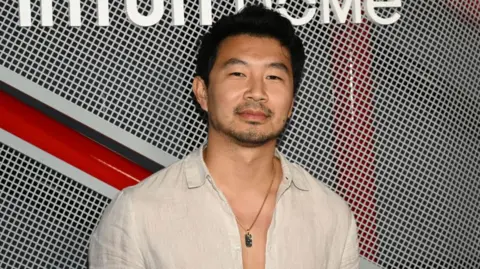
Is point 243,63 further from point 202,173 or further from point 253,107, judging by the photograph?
point 202,173

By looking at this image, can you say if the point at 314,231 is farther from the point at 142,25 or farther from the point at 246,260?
the point at 142,25

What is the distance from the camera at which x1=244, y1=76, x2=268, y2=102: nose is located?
281cm

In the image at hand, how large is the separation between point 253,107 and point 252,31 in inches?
11.0

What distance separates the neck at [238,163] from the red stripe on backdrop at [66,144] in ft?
1.51

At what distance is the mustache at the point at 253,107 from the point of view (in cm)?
280

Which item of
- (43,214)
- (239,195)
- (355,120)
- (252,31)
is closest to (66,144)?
(43,214)

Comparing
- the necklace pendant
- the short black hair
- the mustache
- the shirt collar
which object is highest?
the short black hair

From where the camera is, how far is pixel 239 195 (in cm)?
297

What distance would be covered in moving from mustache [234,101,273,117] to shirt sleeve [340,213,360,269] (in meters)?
0.49

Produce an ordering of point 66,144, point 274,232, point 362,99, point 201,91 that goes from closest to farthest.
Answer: point 274,232, point 201,91, point 66,144, point 362,99

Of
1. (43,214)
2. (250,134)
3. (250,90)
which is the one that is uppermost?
(250,90)

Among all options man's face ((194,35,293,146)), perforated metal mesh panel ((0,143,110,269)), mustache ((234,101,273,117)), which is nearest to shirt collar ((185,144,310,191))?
man's face ((194,35,293,146))

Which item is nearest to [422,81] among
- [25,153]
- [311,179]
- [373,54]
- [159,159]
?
[373,54]

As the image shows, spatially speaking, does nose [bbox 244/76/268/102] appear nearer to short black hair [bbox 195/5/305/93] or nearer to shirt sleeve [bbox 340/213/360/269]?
short black hair [bbox 195/5/305/93]
